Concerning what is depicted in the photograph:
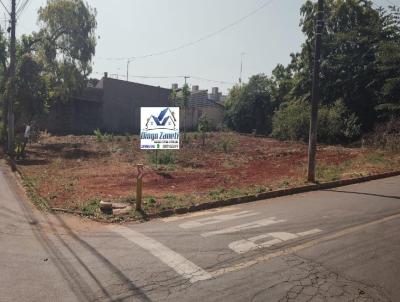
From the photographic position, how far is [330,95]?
31.5 metres

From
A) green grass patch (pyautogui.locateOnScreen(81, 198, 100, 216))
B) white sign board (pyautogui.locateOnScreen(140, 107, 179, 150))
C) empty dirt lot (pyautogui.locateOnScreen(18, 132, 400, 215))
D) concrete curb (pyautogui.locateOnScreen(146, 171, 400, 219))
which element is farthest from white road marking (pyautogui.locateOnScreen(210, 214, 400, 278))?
white sign board (pyautogui.locateOnScreen(140, 107, 179, 150))

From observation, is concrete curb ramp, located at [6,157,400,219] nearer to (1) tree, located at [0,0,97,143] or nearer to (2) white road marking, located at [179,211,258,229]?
(2) white road marking, located at [179,211,258,229]

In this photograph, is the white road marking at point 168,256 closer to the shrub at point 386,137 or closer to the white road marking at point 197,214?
the white road marking at point 197,214

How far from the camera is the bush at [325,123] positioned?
2805 centimetres

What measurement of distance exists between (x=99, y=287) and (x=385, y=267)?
3.79m

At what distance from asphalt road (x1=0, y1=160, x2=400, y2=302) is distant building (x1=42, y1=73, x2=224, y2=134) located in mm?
30262

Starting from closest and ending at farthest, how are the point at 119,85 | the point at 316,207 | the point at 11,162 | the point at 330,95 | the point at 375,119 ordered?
the point at 316,207
the point at 11,162
the point at 375,119
the point at 330,95
the point at 119,85

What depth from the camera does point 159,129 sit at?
19.0 metres

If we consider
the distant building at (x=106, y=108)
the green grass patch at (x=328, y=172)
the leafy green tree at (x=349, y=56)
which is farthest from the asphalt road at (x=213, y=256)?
the distant building at (x=106, y=108)

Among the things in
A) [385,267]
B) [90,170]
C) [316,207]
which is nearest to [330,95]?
[90,170]

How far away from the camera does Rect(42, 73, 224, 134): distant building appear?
39.6 m

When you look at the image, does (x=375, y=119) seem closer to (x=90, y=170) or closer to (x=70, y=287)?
(x=90, y=170)

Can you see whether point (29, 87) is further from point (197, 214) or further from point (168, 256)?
point (168, 256)

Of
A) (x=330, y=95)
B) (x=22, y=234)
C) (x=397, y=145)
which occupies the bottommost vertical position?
(x=22, y=234)
